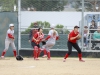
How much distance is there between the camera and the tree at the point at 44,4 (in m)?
22.8

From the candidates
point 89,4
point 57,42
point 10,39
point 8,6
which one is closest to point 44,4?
point 8,6

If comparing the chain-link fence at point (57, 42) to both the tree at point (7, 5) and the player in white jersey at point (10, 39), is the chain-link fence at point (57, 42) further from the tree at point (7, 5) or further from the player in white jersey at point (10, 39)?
the tree at point (7, 5)

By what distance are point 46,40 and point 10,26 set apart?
190 cm

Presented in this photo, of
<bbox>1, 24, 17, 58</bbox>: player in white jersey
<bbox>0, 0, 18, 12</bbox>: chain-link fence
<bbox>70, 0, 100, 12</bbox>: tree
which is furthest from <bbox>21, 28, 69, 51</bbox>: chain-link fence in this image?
<bbox>70, 0, 100, 12</bbox>: tree

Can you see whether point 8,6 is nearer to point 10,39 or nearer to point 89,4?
point 10,39

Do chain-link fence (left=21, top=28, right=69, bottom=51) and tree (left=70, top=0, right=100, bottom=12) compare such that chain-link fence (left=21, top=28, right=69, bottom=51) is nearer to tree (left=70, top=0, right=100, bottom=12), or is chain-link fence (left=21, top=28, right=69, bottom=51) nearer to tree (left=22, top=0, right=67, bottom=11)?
tree (left=22, top=0, right=67, bottom=11)

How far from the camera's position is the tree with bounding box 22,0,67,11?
22.8 meters

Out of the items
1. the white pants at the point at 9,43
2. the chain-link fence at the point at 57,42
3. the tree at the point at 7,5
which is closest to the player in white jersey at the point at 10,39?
the white pants at the point at 9,43

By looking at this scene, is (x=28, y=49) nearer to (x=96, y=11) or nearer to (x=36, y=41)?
(x=36, y=41)

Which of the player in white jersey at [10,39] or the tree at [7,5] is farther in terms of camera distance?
the tree at [7,5]

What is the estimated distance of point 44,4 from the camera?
23.3 metres

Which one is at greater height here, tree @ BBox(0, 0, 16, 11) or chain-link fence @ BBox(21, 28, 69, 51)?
tree @ BBox(0, 0, 16, 11)

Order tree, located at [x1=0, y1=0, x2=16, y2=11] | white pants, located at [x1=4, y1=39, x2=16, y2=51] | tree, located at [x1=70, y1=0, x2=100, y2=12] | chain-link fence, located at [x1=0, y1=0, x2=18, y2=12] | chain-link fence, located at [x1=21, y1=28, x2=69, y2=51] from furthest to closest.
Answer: tree, located at [x1=70, y1=0, x2=100, y2=12], chain-link fence, located at [x1=0, y1=0, x2=18, y2=12], tree, located at [x1=0, y1=0, x2=16, y2=11], chain-link fence, located at [x1=21, y1=28, x2=69, y2=51], white pants, located at [x1=4, y1=39, x2=16, y2=51]

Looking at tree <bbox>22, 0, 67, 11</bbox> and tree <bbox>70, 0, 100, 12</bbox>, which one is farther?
tree <bbox>70, 0, 100, 12</bbox>
